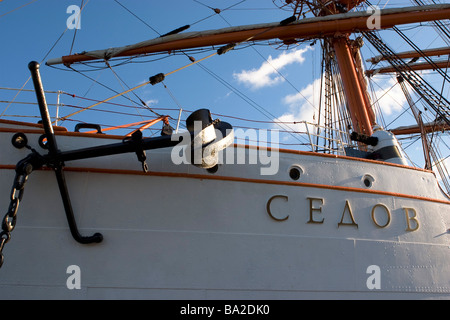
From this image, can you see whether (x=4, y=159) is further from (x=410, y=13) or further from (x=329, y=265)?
(x=410, y=13)

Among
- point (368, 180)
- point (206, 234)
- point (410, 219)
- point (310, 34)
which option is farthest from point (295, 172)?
point (310, 34)

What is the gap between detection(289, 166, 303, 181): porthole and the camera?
17.3 ft

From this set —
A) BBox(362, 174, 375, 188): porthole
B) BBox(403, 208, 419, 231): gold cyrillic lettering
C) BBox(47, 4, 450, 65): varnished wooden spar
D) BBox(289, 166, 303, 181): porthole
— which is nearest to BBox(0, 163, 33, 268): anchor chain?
BBox(289, 166, 303, 181): porthole

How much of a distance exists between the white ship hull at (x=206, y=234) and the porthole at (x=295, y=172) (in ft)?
0.19

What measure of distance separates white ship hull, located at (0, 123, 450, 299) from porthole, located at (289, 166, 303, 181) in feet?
0.19

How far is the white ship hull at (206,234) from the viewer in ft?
13.5

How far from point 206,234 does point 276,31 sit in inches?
279

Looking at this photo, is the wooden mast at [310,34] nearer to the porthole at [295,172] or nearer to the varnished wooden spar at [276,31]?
the varnished wooden spar at [276,31]

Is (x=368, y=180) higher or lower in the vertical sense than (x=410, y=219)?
higher

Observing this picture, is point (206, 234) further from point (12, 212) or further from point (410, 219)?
point (410, 219)

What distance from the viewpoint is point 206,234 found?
4.50 meters
